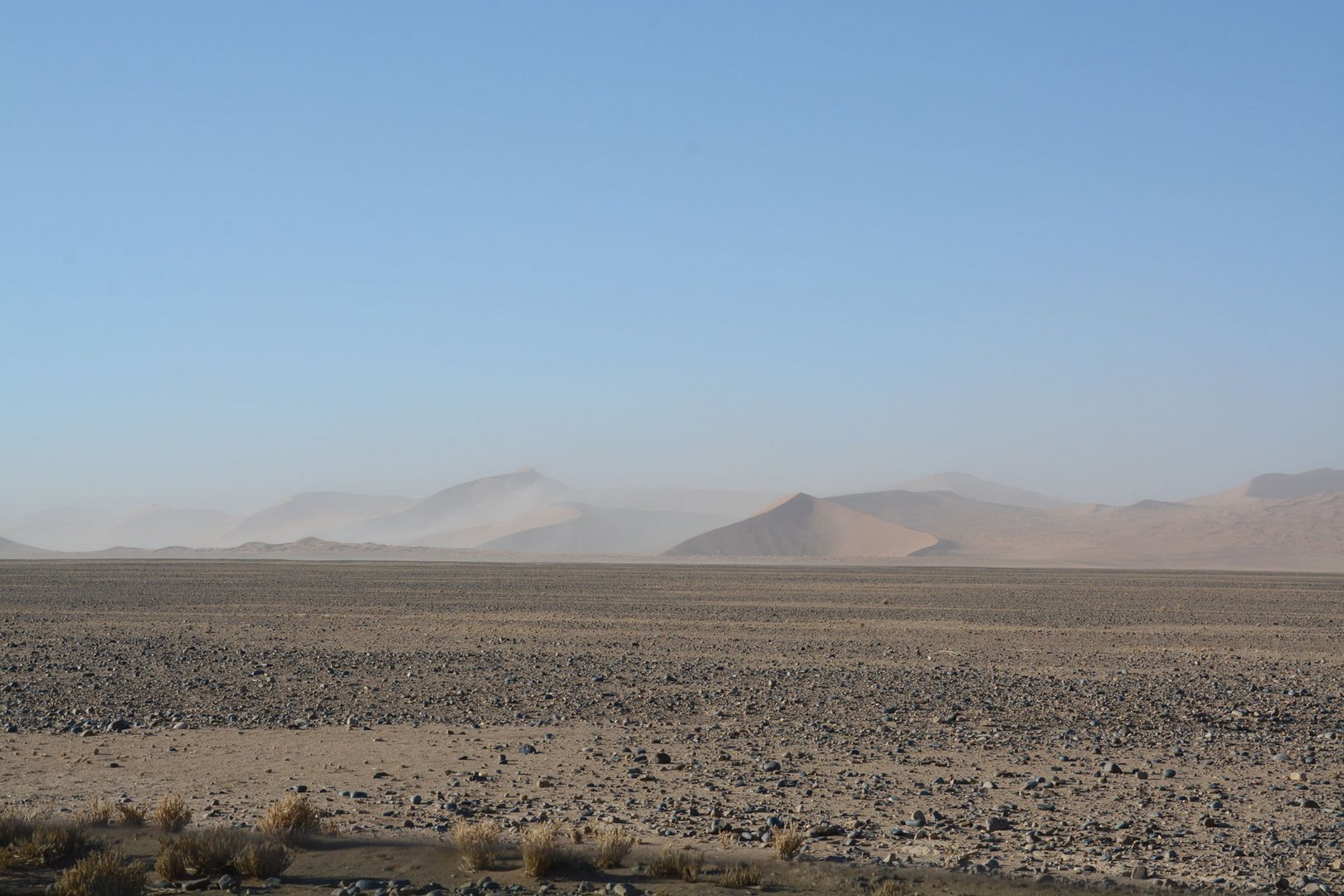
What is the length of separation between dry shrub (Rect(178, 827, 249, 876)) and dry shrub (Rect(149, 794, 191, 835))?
654 mm

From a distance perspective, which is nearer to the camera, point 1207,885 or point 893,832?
point 1207,885

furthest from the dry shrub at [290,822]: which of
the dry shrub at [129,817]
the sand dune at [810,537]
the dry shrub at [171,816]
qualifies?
the sand dune at [810,537]

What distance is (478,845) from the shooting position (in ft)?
29.2

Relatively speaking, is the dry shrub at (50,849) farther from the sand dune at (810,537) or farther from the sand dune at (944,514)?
the sand dune at (944,514)

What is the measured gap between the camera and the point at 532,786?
1125 centimetres

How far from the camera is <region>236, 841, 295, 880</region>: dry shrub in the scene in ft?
28.2

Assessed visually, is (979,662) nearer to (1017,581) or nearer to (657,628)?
(657,628)

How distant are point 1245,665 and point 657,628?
12.6m

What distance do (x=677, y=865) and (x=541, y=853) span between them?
37.2 inches

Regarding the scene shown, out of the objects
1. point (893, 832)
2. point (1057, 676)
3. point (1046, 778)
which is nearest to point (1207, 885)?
point (893, 832)

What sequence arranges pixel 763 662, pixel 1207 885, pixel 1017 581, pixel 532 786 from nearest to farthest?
pixel 1207 885, pixel 532 786, pixel 763 662, pixel 1017 581

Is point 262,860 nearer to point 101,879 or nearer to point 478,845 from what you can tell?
point 101,879

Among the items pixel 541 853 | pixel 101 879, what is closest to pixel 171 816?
pixel 101 879

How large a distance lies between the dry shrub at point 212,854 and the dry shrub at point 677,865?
2.91m
